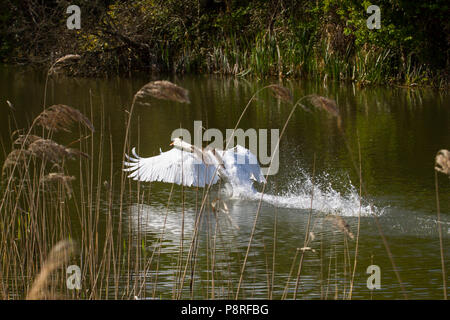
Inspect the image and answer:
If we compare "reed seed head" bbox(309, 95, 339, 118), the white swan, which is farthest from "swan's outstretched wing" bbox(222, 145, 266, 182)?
"reed seed head" bbox(309, 95, 339, 118)

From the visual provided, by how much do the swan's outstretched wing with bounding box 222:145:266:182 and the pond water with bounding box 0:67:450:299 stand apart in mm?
267

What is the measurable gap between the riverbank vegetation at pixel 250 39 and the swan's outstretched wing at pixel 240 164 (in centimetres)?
850

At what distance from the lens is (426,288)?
19.6 ft

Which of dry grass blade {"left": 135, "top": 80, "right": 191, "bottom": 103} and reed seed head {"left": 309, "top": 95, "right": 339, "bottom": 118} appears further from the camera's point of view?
reed seed head {"left": 309, "top": 95, "right": 339, "bottom": 118}

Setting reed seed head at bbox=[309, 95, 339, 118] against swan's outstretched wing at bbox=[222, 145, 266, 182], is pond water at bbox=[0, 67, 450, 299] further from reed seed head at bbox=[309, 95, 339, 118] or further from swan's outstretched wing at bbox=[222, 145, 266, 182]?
swan's outstretched wing at bbox=[222, 145, 266, 182]

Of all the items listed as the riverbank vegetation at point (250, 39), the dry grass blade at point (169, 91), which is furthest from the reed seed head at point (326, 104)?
the riverbank vegetation at point (250, 39)

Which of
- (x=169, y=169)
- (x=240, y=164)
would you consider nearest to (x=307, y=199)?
(x=240, y=164)

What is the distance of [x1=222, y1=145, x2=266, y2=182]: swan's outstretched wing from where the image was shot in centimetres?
891

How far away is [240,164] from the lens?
9070 millimetres

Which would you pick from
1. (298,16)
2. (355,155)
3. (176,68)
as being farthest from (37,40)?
(355,155)

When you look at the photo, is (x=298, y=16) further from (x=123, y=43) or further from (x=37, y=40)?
(x=37, y=40)

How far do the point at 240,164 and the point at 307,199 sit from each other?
3.02ft

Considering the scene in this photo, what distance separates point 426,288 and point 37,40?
16734 millimetres
